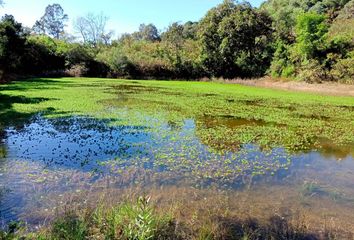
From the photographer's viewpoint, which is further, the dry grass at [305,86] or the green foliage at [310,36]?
the green foliage at [310,36]

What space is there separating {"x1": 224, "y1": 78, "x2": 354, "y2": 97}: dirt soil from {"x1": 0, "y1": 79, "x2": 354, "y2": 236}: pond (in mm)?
20982

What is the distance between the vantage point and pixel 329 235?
5.31 m

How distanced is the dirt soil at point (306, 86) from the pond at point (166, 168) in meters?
21.0

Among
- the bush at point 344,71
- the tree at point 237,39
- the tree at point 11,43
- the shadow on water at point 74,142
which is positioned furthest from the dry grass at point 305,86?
the tree at point 11,43

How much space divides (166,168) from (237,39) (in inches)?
1639

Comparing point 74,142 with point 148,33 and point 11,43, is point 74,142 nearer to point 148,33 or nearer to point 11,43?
point 11,43

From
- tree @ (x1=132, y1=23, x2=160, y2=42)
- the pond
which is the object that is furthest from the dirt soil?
tree @ (x1=132, y1=23, x2=160, y2=42)

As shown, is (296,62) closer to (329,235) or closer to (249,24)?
(249,24)

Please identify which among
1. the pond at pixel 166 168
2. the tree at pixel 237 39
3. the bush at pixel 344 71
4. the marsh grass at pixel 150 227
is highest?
the tree at pixel 237 39

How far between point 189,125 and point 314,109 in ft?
32.9

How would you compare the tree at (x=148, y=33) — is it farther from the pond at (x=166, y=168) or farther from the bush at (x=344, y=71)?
the pond at (x=166, y=168)

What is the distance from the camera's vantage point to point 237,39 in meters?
47.1

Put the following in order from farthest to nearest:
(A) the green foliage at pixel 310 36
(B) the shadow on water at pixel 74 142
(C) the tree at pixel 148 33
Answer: (C) the tree at pixel 148 33, (A) the green foliage at pixel 310 36, (B) the shadow on water at pixel 74 142

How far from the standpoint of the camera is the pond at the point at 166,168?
643 cm
